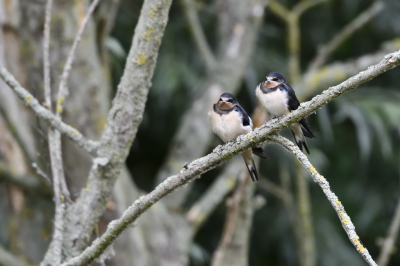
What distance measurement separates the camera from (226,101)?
2428 mm

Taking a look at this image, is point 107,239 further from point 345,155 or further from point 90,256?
point 345,155

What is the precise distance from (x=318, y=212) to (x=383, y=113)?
2.44m

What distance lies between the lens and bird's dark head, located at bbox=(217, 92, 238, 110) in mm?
2430

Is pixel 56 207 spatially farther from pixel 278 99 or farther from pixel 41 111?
pixel 278 99

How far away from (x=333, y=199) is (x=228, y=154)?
0.38 metres

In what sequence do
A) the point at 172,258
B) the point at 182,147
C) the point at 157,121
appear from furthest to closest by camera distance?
the point at 157,121
the point at 182,147
the point at 172,258

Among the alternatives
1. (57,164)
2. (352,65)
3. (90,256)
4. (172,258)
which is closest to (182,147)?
(172,258)

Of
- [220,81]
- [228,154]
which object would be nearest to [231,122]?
[228,154]

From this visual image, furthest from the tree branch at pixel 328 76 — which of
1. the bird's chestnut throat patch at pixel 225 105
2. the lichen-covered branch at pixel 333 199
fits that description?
the lichen-covered branch at pixel 333 199

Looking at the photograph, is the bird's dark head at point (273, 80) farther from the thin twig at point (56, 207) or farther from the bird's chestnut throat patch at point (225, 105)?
the thin twig at point (56, 207)

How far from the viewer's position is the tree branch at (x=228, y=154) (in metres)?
1.36

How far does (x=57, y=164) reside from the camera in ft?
7.55

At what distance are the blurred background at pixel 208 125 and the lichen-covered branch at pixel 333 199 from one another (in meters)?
1.24

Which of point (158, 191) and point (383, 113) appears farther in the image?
point (383, 113)
